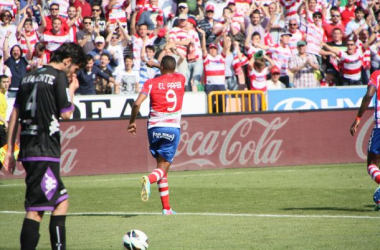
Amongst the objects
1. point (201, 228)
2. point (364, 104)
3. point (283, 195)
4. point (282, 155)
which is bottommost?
point (282, 155)

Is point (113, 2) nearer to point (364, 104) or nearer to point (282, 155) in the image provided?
point (282, 155)

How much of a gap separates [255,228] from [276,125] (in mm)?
11121

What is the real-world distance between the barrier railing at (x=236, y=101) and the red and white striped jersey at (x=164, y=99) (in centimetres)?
961

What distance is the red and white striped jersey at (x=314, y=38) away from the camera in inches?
966

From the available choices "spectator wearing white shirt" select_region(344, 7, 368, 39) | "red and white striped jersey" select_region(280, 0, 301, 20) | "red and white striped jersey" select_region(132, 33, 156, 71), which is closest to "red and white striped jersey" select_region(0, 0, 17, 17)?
"red and white striped jersey" select_region(132, 33, 156, 71)

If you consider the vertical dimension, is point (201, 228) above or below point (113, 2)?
below

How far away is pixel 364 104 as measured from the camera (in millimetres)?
11695

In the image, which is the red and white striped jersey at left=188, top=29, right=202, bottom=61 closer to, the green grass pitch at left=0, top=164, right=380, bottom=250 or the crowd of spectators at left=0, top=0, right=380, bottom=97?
the crowd of spectators at left=0, top=0, right=380, bottom=97

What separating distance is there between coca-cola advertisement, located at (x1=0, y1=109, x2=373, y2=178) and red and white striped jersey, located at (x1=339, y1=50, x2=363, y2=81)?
9.29 feet

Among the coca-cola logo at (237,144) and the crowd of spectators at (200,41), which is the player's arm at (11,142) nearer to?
the coca-cola logo at (237,144)

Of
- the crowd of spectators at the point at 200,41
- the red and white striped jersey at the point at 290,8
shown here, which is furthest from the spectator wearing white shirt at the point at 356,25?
the red and white striped jersey at the point at 290,8

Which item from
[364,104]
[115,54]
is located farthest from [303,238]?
[115,54]

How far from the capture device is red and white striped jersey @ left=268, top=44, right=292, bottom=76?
2378cm

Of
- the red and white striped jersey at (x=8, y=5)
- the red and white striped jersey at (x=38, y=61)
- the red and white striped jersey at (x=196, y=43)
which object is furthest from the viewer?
the red and white striped jersey at (x=196, y=43)
